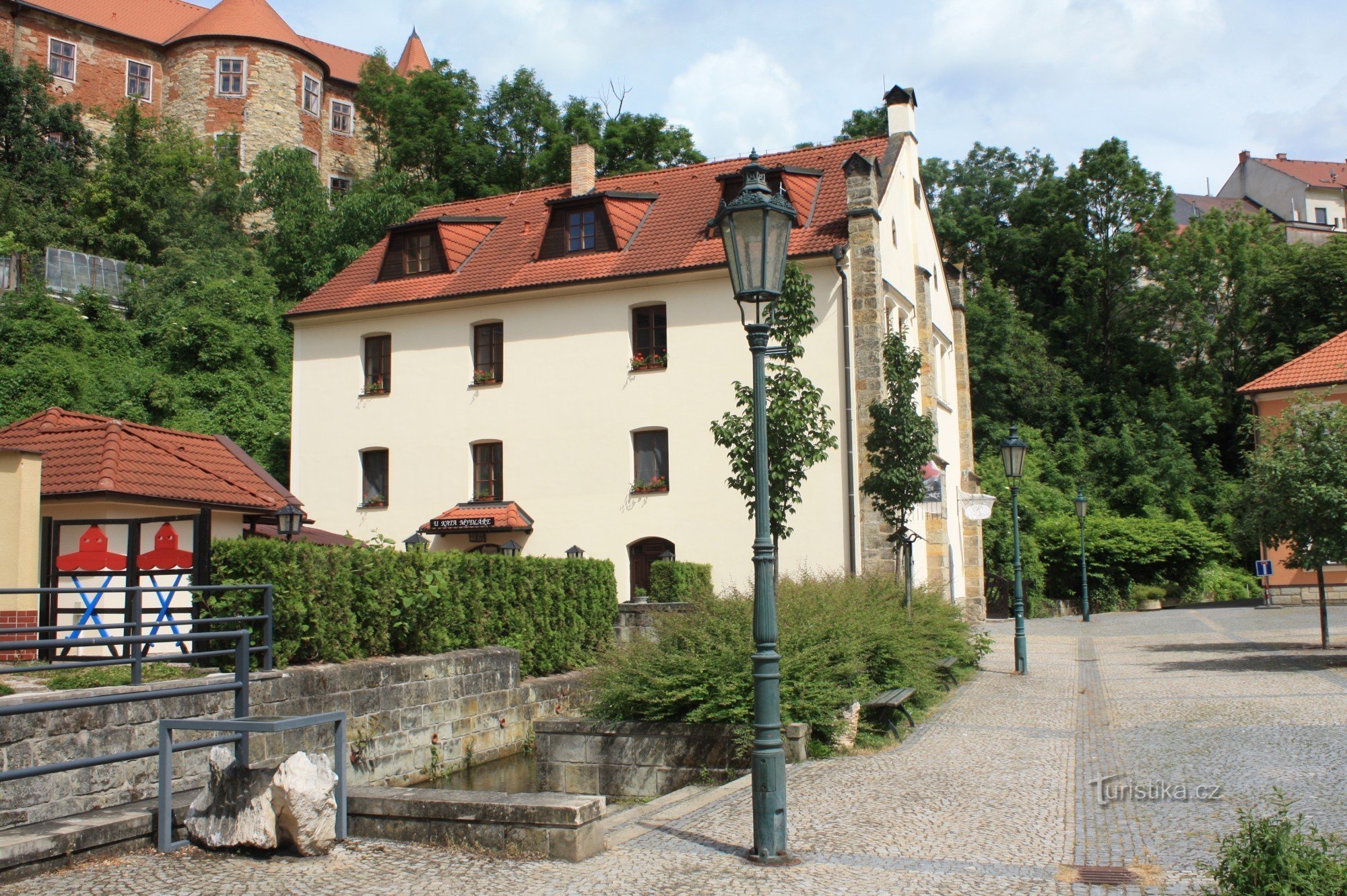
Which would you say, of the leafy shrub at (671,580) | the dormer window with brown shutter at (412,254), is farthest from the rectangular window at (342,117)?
the leafy shrub at (671,580)

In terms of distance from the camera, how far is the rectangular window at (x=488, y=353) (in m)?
27.5

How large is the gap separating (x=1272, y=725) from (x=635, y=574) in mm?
15836

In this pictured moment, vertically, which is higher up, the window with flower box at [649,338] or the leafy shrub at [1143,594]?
the window with flower box at [649,338]

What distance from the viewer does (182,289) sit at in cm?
3809

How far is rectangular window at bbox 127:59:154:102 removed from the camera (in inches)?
2082

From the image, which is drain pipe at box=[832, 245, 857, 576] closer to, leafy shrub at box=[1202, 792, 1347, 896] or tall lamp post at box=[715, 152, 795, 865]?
tall lamp post at box=[715, 152, 795, 865]

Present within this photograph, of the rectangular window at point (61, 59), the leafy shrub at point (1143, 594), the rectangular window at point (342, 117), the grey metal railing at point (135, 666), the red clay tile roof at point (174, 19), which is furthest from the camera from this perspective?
the rectangular window at point (342, 117)

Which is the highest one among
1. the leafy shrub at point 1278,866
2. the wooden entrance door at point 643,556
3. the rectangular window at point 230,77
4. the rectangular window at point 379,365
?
the rectangular window at point 230,77

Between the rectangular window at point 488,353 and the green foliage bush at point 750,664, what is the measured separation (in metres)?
15.0

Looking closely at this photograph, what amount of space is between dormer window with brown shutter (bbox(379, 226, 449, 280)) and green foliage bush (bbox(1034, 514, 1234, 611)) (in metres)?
22.8

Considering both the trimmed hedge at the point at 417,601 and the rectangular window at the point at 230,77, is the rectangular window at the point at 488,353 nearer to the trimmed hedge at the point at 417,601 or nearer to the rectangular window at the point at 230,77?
the trimmed hedge at the point at 417,601

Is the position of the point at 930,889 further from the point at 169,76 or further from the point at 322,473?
the point at 169,76

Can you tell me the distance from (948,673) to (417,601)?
276 inches

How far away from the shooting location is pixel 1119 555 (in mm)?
39812
